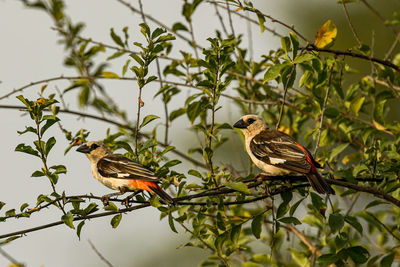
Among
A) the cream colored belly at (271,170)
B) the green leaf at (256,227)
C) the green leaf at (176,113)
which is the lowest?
the green leaf at (256,227)

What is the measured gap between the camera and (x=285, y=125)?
6.97 meters

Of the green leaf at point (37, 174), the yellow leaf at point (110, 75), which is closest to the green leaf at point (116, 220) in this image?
the green leaf at point (37, 174)

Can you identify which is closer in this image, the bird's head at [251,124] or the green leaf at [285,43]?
the green leaf at [285,43]

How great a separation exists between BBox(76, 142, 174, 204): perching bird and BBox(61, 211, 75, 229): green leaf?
2.71ft

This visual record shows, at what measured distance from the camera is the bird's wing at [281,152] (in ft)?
16.8

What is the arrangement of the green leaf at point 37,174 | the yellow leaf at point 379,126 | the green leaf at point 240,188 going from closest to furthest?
1. the green leaf at point 240,188
2. the green leaf at point 37,174
3. the yellow leaf at point 379,126

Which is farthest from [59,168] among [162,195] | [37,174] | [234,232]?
[234,232]

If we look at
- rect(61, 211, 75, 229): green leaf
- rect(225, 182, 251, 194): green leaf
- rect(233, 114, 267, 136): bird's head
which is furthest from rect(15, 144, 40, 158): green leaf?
rect(233, 114, 267, 136): bird's head

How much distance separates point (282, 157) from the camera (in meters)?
5.33

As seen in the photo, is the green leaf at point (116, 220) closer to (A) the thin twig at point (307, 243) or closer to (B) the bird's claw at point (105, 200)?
(B) the bird's claw at point (105, 200)

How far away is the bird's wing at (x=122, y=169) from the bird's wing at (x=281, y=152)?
4.06 feet

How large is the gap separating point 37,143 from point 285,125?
3487 mm

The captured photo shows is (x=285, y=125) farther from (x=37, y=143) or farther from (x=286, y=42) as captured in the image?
(x=37, y=143)

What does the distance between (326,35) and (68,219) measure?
8.77 feet
